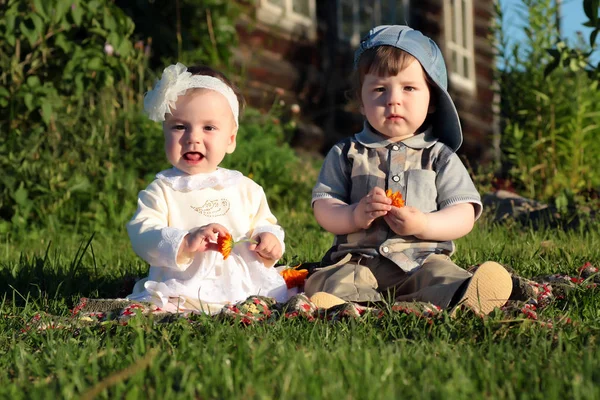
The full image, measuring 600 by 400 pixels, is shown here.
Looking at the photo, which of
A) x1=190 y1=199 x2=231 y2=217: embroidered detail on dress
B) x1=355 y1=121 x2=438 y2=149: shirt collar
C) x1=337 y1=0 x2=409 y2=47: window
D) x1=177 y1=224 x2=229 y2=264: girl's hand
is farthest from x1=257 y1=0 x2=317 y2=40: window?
x1=177 y1=224 x2=229 y2=264: girl's hand

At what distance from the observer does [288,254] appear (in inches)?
158

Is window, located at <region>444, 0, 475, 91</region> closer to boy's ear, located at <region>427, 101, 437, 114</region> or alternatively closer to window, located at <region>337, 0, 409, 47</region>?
window, located at <region>337, 0, 409, 47</region>

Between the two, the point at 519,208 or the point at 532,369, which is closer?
the point at 532,369

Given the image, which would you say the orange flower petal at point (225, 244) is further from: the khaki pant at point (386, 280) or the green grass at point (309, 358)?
the khaki pant at point (386, 280)

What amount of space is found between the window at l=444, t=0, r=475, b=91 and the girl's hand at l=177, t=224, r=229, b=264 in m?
9.40

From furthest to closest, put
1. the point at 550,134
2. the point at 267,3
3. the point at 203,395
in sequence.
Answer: the point at 267,3 → the point at 550,134 → the point at 203,395

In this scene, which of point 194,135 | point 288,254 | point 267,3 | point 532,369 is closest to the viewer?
point 532,369

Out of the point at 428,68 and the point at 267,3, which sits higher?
the point at 267,3

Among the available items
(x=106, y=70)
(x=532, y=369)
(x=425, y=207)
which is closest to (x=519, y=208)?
(x=425, y=207)

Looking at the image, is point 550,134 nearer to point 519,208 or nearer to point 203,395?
point 519,208

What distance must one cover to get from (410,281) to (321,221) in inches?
16.9

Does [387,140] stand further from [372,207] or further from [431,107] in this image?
[372,207]

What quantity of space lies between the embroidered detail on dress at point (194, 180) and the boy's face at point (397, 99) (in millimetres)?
599

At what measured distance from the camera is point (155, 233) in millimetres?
2998
